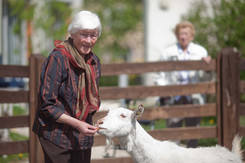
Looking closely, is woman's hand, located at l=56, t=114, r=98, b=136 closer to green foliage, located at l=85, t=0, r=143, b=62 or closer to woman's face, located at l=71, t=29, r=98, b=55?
woman's face, located at l=71, t=29, r=98, b=55

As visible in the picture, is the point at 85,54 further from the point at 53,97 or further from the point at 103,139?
the point at 103,139

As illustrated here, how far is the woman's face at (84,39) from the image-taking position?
3313mm

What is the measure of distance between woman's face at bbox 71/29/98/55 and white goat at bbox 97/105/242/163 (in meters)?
0.64

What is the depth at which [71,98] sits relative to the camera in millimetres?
3299

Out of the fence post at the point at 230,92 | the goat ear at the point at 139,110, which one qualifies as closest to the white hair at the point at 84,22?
Result: the goat ear at the point at 139,110

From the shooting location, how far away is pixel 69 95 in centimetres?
329

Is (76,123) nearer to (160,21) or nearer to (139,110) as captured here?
(139,110)

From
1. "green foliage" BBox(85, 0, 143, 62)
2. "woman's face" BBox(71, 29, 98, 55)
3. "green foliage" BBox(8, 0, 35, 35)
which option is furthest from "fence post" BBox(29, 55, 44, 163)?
"green foliage" BBox(85, 0, 143, 62)

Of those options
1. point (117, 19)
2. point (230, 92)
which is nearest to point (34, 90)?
point (230, 92)

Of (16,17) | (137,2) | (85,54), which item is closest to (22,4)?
(16,17)

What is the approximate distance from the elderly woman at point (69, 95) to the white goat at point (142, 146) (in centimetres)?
20

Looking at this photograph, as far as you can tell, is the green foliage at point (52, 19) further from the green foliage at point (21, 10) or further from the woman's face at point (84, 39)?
the woman's face at point (84, 39)

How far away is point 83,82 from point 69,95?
0.18 m

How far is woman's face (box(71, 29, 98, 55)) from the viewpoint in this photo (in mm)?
3313
